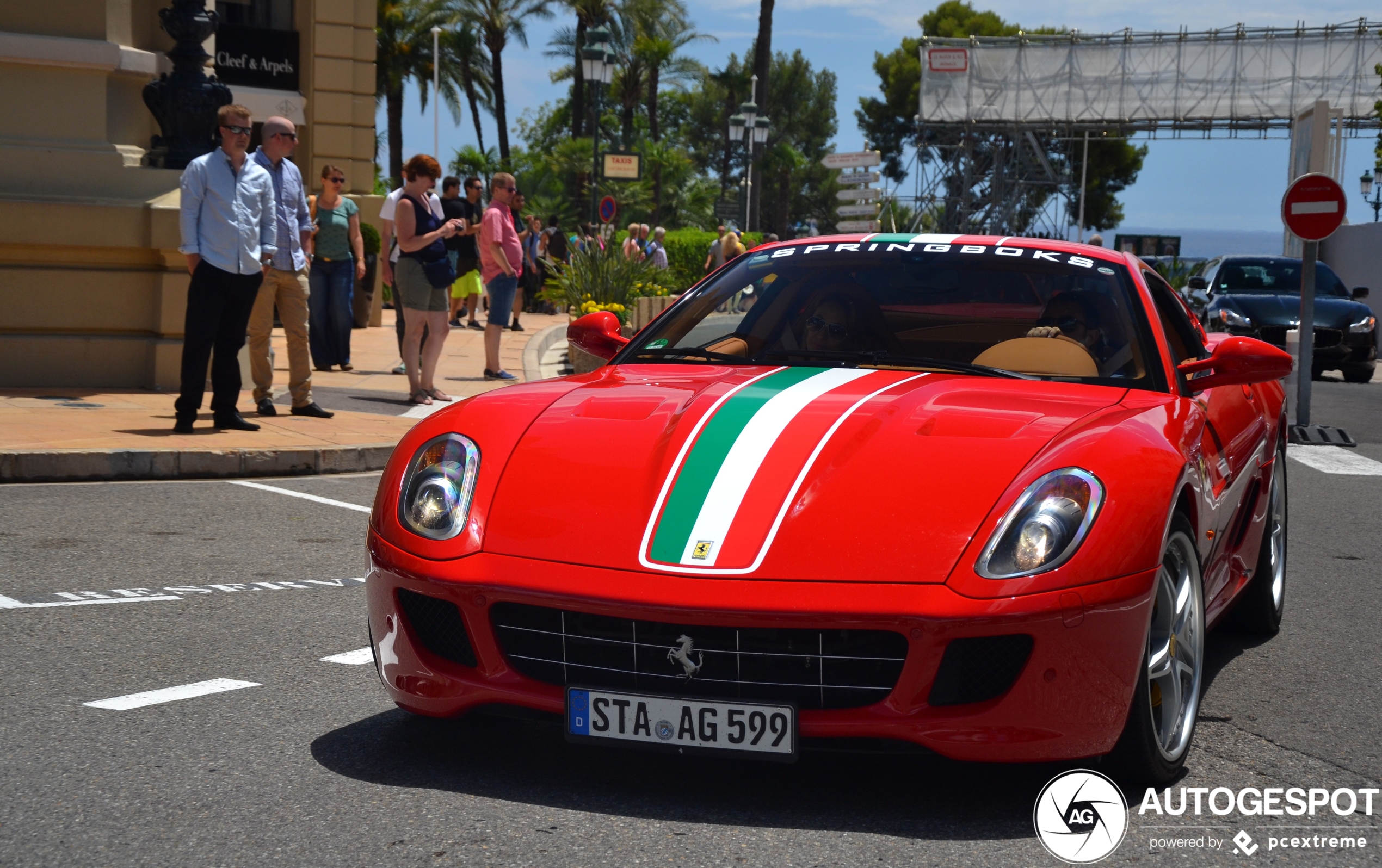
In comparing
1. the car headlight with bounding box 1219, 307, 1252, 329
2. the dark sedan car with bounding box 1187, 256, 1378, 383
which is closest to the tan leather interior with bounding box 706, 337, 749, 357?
the dark sedan car with bounding box 1187, 256, 1378, 383

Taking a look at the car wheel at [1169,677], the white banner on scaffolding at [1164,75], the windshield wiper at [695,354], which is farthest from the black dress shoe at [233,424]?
the white banner on scaffolding at [1164,75]

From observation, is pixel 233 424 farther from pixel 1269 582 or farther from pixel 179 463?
pixel 1269 582

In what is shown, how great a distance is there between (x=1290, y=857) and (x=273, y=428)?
7656 mm

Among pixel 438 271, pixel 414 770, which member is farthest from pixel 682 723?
pixel 438 271

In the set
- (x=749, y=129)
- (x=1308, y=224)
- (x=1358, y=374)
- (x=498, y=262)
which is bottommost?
(x=1358, y=374)

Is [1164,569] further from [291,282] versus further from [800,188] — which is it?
[800,188]

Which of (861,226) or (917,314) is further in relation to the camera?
(861,226)

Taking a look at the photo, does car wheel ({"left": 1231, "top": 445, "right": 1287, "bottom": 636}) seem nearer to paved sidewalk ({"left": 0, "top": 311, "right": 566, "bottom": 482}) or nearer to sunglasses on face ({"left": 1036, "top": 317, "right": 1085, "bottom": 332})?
sunglasses on face ({"left": 1036, "top": 317, "right": 1085, "bottom": 332})

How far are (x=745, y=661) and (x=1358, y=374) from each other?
18.9 meters

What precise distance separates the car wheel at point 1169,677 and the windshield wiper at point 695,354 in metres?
1.39

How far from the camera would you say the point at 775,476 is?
3.44 metres

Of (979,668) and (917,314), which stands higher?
(917,314)

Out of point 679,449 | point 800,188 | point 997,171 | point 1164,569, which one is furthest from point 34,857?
point 800,188

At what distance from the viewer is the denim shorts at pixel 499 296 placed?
537 inches
